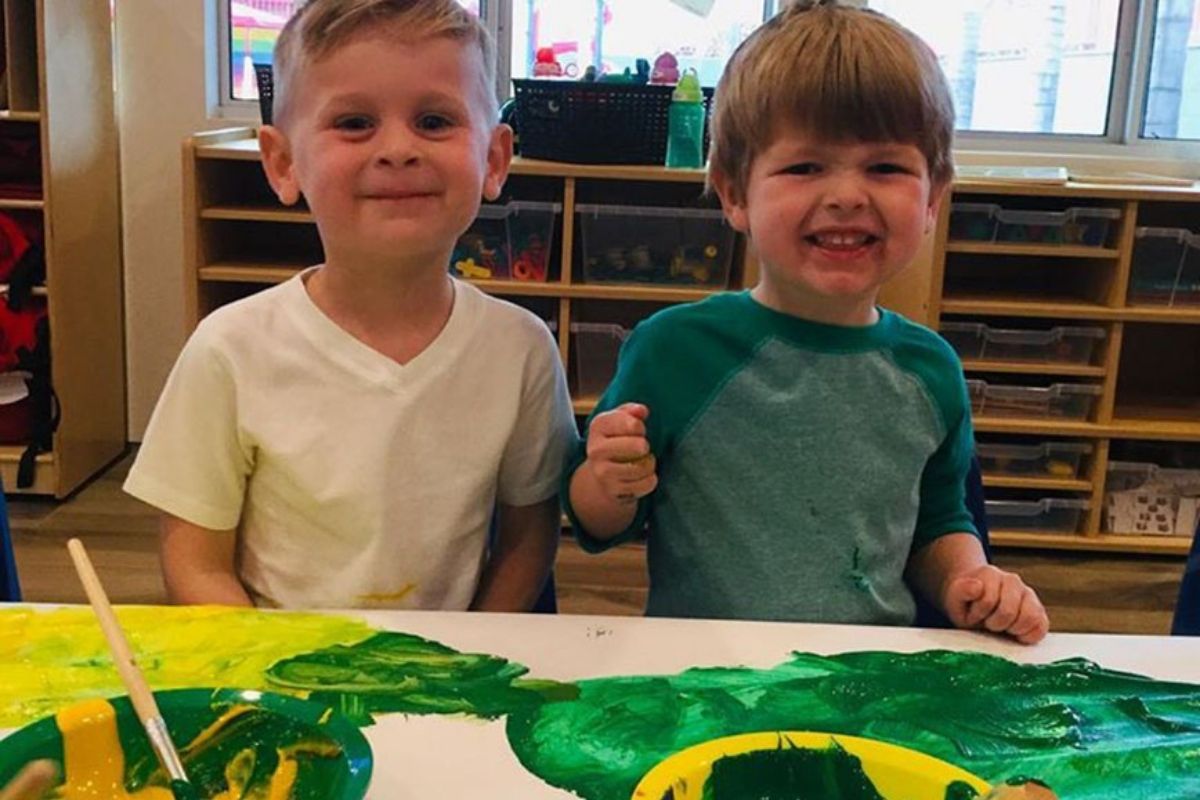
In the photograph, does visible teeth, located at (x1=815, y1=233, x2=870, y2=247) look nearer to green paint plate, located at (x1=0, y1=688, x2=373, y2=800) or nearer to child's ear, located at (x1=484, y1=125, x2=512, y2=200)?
Result: child's ear, located at (x1=484, y1=125, x2=512, y2=200)

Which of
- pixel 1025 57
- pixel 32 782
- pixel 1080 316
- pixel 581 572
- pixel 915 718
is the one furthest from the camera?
pixel 1025 57

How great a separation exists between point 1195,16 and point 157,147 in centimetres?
245

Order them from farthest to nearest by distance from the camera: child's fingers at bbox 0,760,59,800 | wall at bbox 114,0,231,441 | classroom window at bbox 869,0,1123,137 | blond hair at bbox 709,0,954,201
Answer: classroom window at bbox 869,0,1123,137, wall at bbox 114,0,231,441, blond hair at bbox 709,0,954,201, child's fingers at bbox 0,760,59,800

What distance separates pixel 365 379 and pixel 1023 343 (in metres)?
2.01

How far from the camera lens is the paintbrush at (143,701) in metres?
0.56

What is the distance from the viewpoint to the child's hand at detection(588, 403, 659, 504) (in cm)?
84

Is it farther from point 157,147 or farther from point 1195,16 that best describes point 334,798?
point 1195,16

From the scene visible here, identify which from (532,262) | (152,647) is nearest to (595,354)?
(532,262)

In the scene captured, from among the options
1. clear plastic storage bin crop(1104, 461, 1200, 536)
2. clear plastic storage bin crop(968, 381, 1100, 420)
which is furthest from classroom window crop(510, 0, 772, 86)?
clear plastic storage bin crop(1104, 461, 1200, 536)

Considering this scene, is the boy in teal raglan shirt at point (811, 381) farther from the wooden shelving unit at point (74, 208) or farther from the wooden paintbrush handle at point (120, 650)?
the wooden shelving unit at point (74, 208)

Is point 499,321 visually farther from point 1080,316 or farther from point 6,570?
point 1080,316

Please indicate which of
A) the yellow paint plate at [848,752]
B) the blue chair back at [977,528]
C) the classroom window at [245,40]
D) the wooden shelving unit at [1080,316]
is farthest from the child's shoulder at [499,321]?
the classroom window at [245,40]

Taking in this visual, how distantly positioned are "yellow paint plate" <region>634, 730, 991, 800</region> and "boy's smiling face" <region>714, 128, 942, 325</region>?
401 millimetres

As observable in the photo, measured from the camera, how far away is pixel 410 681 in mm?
709
